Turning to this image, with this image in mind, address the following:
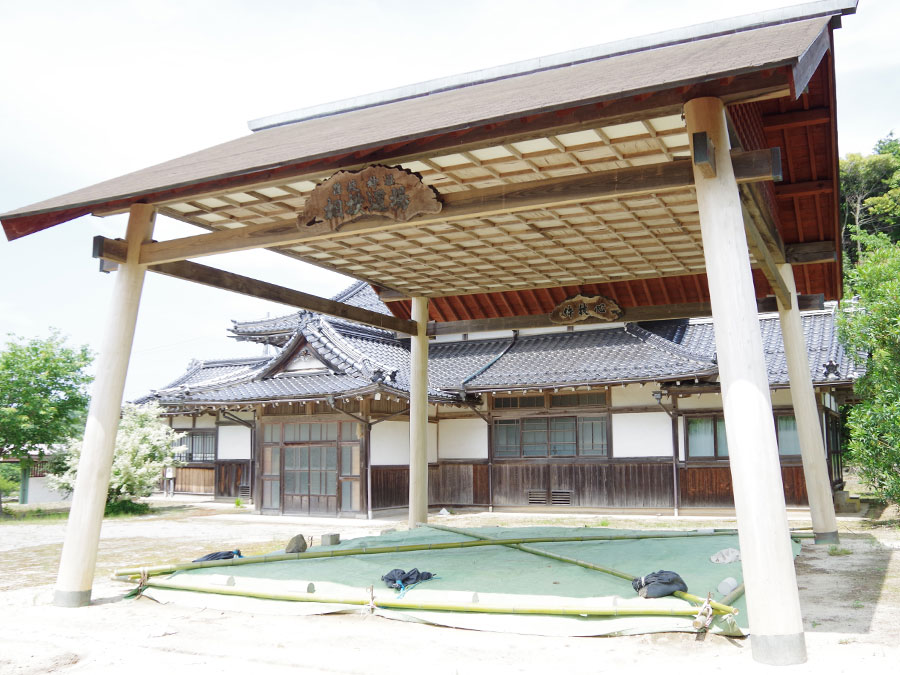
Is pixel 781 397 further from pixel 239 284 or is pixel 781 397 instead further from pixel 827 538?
pixel 239 284

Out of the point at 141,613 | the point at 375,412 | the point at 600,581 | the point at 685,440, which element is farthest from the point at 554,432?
the point at 141,613

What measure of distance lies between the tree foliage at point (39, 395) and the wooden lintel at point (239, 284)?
10.5m

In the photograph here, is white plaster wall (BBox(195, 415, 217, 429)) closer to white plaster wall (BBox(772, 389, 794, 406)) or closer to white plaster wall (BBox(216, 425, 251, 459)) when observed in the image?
white plaster wall (BBox(216, 425, 251, 459))

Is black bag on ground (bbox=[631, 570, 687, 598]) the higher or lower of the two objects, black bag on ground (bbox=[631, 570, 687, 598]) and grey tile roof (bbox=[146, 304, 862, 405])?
the lower

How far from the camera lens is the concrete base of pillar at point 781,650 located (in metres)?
3.95

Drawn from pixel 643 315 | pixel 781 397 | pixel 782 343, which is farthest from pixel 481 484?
pixel 643 315

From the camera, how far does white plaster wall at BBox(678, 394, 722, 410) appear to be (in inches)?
591

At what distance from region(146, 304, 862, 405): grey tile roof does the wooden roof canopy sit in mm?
4106

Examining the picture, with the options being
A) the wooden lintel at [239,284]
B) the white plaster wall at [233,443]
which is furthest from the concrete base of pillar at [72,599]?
the white plaster wall at [233,443]

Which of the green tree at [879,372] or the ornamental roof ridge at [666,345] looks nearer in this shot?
the green tree at [879,372]

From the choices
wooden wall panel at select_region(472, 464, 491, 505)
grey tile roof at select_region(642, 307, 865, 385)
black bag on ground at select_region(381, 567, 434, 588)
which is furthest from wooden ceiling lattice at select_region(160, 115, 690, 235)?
wooden wall panel at select_region(472, 464, 491, 505)

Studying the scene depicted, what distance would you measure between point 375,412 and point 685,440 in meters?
6.76

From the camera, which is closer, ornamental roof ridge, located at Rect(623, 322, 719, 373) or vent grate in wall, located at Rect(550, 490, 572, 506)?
ornamental roof ridge, located at Rect(623, 322, 719, 373)

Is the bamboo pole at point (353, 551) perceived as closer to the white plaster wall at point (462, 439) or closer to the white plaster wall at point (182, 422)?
the white plaster wall at point (462, 439)
